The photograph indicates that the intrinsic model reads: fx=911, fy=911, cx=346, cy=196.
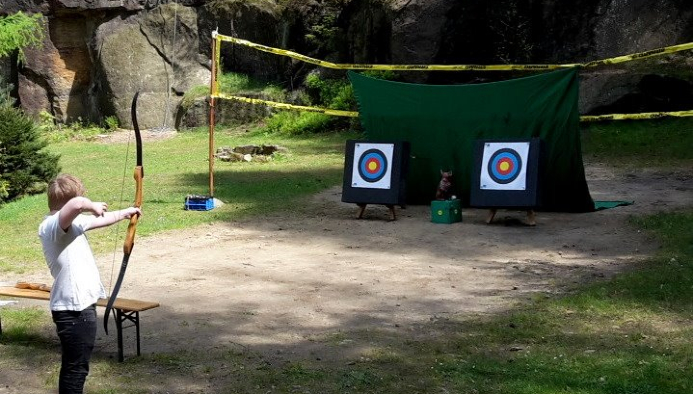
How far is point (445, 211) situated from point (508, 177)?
3.04ft

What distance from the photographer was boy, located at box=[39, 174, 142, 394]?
16.8 ft

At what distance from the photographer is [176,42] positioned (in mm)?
26312

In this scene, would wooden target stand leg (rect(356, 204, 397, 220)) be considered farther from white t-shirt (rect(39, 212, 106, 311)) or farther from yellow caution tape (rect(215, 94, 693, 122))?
white t-shirt (rect(39, 212, 106, 311))

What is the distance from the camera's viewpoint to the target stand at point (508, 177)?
38.1ft

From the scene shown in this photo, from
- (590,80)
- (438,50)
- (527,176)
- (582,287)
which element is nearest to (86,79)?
(438,50)

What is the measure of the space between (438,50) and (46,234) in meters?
16.7

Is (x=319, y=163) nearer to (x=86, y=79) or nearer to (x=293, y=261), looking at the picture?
(x=293, y=261)

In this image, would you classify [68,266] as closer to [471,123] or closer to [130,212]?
[130,212]

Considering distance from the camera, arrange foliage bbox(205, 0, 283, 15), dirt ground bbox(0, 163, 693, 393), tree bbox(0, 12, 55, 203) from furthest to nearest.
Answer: foliage bbox(205, 0, 283, 15), tree bbox(0, 12, 55, 203), dirt ground bbox(0, 163, 693, 393)

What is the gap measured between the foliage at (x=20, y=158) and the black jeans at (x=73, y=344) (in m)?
11.0

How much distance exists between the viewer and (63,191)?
16.9 feet

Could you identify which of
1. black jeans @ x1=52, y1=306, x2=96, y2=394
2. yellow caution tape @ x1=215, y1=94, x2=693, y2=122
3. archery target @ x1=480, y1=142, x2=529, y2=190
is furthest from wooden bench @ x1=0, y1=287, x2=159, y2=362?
yellow caution tape @ x1=215, y1=94, x2=693, y2=122

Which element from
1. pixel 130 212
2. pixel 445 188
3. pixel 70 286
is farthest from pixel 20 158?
pixel 70 286

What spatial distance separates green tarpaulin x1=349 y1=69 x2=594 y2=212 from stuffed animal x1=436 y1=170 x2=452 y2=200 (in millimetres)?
381
